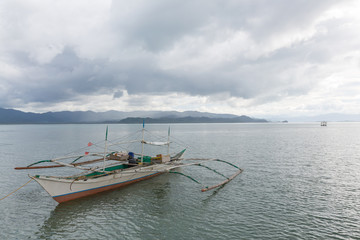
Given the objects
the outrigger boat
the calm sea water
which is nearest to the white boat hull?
the outrigger boat

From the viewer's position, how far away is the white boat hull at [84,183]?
21516mm

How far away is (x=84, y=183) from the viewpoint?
23.6 m

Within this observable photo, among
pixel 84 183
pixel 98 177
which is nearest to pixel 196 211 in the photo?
pixel 98 177

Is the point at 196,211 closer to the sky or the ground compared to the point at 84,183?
closer to the ground

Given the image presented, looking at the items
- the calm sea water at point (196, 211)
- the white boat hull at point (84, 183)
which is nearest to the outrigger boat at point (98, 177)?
the white boat hull at point (84, 183)

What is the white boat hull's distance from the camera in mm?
21516

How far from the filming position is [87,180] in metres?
23.9

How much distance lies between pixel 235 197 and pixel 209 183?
600 cm

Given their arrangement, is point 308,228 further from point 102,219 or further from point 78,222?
point 78,222

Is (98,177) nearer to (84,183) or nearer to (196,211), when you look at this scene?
(84,183)

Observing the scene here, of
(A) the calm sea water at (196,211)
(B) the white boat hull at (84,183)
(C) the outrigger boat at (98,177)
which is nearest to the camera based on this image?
(A) the calm sea water at (196,211)

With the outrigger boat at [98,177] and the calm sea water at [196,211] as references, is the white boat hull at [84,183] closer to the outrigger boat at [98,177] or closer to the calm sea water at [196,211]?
the outrigger boat at [98,177]

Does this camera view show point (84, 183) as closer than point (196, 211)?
No

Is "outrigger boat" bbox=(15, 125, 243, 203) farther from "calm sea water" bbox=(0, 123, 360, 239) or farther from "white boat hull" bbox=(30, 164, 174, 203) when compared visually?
"calm sea water" bbox=(0, 123, 360, 239)
